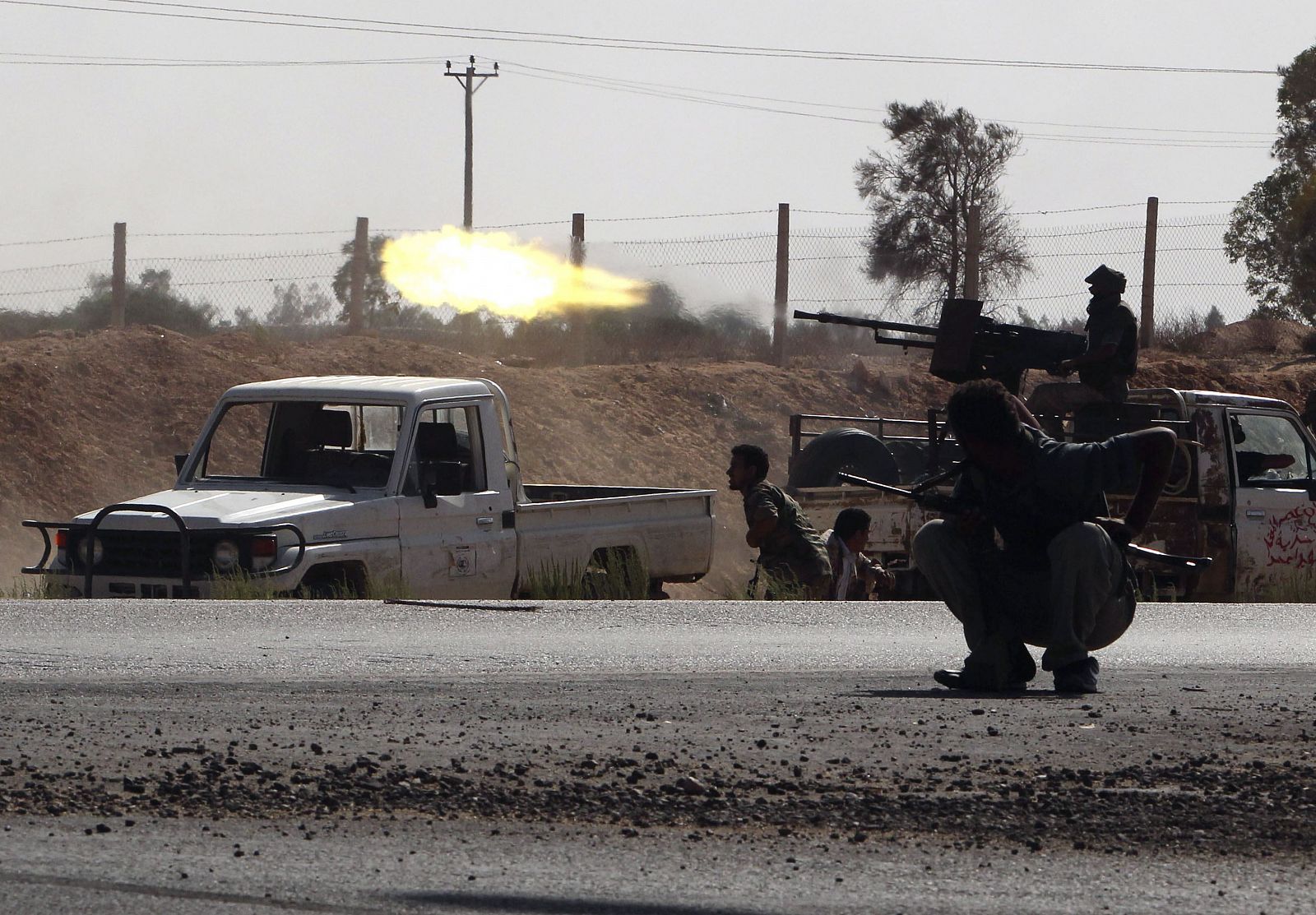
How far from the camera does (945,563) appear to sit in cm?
723

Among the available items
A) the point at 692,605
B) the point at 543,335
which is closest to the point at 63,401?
the point at 543,335

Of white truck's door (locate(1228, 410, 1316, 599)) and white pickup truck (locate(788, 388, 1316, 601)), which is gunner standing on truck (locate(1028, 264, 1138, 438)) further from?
white truck's door (locate(1228, 410, 1316, 599))

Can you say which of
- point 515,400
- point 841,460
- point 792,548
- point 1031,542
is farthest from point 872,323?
point 515,400

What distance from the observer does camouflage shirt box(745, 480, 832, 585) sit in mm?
12289

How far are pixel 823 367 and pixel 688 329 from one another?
108 inches

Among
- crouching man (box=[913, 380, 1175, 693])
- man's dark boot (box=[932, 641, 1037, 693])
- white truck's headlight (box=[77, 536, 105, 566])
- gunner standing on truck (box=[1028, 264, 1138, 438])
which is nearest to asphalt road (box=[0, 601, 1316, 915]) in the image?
man's dark boot (box=[932, 641, 1037, 693])

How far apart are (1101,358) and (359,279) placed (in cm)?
1817

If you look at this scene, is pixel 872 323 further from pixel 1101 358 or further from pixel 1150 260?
pixel 1150 260

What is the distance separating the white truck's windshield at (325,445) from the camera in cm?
1247

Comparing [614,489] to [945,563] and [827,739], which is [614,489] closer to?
[945,563]

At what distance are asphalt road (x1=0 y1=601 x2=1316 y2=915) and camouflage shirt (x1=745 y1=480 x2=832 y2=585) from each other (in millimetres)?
3465

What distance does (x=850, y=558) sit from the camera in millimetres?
12117

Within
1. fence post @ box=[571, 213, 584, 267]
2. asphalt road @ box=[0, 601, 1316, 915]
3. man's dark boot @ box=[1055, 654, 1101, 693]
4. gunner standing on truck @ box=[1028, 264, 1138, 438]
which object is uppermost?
fence post @ box=[571, 213, 584, 267]

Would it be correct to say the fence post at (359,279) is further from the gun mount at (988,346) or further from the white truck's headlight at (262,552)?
the white truck's headlight at (262,552)
